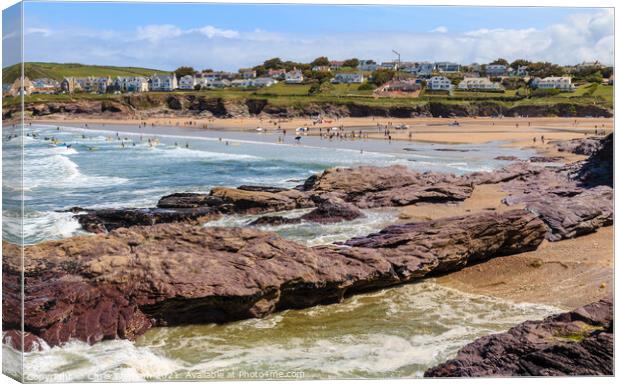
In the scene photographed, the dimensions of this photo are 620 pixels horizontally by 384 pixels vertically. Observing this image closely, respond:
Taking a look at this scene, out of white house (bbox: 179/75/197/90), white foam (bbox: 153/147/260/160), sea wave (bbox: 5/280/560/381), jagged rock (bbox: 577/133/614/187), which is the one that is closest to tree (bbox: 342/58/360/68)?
sea wave (bbox: 5/280/560/381)

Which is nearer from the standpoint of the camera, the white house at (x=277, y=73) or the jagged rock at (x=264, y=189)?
the white house at (x=277, y=73)

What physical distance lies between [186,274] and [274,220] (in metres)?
5.36

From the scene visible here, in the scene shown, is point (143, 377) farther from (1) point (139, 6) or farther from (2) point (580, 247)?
(2) point (580, 247)

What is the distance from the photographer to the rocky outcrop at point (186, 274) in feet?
32.6

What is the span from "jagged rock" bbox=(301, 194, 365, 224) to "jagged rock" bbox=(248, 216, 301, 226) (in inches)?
17.1

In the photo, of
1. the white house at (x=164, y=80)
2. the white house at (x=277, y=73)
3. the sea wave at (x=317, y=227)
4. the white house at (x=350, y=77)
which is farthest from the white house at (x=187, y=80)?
the sea wave at (x=317, y=227)

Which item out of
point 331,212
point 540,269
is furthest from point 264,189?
point 540,269

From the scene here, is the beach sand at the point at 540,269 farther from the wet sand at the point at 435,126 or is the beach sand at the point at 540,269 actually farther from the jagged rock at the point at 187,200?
A: the jagged rock at the point at 187,200

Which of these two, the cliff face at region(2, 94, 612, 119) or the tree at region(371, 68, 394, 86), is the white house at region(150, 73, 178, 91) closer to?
the tree at region(371, 68, 394, 86)

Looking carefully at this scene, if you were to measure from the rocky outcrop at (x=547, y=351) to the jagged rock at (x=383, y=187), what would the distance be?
27.9 ft

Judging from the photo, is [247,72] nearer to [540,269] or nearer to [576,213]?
[540,269]

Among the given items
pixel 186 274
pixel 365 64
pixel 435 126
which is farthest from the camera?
pixel 435 126

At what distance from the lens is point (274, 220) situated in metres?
16.1

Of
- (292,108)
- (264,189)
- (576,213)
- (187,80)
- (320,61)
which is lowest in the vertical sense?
(576,213)
